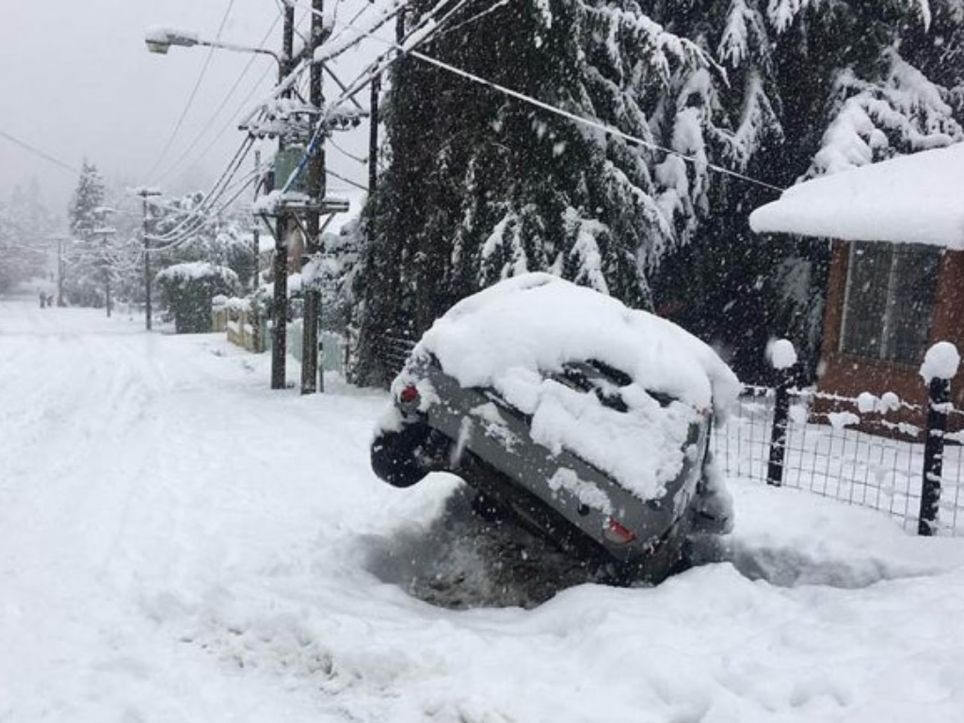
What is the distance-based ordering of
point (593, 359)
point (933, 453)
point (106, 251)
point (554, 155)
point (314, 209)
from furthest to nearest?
point (106, 251) → point (314, 209) → point (554, 155) → point (933, 453) → point (593, 359)

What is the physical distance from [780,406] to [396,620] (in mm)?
4189

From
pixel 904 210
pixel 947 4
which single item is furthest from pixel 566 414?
pixel 947 4

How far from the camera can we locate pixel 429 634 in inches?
169

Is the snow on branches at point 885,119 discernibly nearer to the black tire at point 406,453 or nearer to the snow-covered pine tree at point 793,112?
the snow-covered pine tree at point 793,112

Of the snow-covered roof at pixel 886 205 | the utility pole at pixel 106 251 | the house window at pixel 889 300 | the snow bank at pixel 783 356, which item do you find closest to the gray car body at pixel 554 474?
the snow bank at pixel 783 356

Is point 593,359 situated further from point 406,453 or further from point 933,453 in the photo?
point 933,453

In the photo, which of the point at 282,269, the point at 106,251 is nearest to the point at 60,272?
the point at 106,251

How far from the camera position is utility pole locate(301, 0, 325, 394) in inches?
→ 571

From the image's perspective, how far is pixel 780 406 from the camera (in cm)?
730

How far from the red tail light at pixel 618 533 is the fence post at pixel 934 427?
102 inches

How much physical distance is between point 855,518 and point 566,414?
8.89 ft

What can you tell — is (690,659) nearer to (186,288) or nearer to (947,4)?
(947,4)

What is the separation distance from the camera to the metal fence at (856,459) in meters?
6.46

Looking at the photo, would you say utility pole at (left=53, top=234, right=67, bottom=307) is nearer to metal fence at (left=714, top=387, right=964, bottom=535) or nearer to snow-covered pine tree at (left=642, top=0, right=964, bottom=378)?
snow-covered pine tree at (left=642, top=0, right=964, bottom=378)
